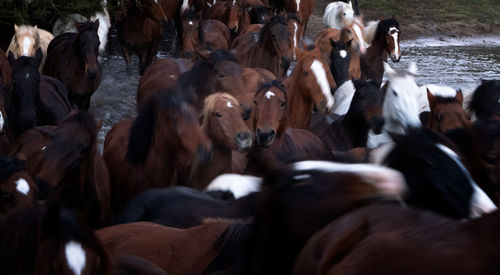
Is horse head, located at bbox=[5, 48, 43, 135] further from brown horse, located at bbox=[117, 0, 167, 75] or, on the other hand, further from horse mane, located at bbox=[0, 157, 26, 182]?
brown horse, located at bbox=[117, 0, 167, 75]

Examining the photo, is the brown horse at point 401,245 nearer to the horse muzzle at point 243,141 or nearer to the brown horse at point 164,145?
the brown horse at point 164,145

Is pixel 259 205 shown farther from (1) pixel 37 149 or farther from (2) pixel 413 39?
(2) pixel 413 39

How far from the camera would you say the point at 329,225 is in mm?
1904

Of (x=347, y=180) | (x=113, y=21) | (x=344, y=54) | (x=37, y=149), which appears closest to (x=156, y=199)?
(x=37, y=149)

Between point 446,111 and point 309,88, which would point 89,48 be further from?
point 446,111

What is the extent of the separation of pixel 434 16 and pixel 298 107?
16840mm

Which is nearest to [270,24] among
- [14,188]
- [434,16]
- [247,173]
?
[247,173]

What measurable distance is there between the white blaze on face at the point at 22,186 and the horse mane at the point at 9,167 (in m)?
0.07

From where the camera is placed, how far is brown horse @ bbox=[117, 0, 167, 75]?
12375 mm

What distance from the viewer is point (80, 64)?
8.58 m

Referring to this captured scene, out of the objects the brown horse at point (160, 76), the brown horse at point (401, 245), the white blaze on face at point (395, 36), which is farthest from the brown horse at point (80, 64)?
the brown horse at point (401, 245)

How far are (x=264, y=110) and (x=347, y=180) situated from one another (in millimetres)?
3814

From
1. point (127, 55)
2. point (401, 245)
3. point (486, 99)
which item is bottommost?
point (127, 55)

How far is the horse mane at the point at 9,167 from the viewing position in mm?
3787
